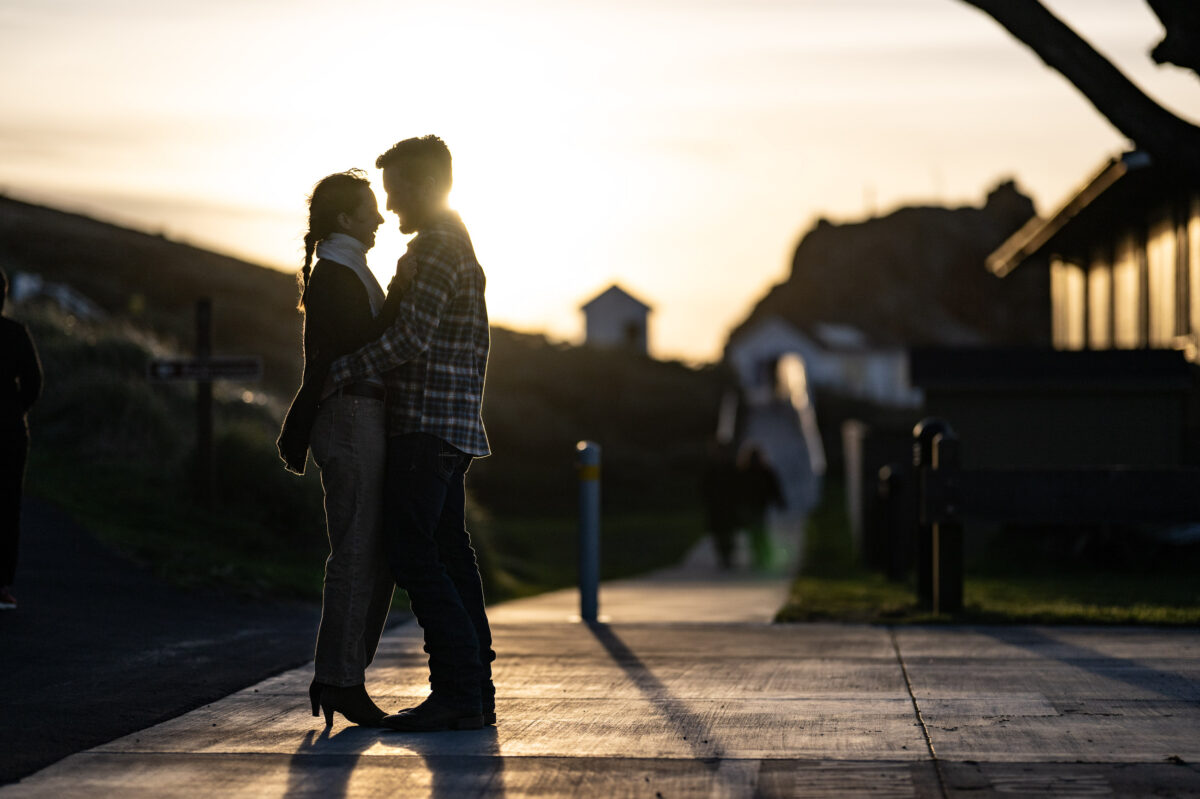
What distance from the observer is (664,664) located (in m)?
6.92

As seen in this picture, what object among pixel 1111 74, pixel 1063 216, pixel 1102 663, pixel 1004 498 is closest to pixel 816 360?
pixel 1063 216

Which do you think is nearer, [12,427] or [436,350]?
[436,350]

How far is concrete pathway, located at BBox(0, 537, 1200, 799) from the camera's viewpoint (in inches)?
173

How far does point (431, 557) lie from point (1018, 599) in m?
6.09

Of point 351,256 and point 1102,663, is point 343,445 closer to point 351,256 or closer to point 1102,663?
point 351,256

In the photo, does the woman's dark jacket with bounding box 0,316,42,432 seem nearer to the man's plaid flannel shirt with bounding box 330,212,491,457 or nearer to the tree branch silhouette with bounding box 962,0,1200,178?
the man's plaid flannel shirt with bounding box 330,212,491,457

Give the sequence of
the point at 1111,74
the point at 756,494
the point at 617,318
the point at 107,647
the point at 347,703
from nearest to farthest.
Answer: the point at 347,703 → the point at 107,647 → the point at 1111,74 → the point at 756,494 → the point at 617,318

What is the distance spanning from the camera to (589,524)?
9.40 meters

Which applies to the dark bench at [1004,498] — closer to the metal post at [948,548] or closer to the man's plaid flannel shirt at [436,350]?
the metal post at [948,548]

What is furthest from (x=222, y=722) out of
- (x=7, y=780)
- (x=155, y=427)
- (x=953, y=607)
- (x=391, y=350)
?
(x=155, y=427)

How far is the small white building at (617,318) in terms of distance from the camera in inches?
3150

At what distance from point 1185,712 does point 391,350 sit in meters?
3.09

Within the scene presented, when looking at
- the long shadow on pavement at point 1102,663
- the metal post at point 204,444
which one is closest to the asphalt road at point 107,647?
the metal post at point 204,444

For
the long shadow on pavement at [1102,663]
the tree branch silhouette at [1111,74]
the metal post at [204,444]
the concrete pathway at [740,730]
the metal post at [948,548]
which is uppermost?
the tree branch silhouette at [1111,74]
